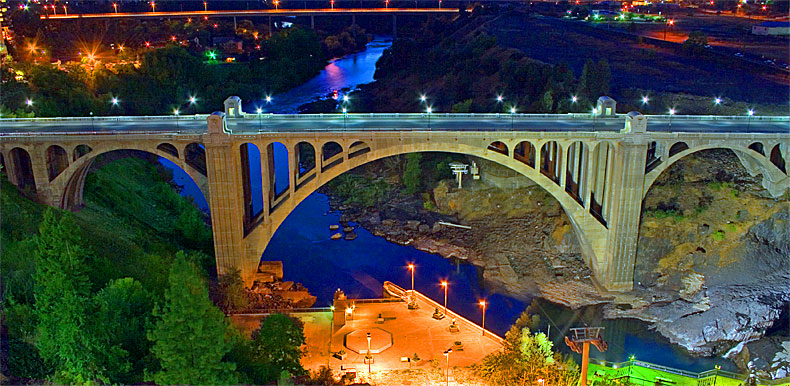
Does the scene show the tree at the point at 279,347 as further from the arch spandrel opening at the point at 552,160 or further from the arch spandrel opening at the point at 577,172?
the arch spandrel opening at the point at 577,172

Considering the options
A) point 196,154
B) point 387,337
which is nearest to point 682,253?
point 387,337

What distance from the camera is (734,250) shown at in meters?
38.2

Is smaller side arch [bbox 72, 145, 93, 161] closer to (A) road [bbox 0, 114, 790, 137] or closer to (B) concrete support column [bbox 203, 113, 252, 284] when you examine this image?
(A) road [bbox 0, 114, 790, 137]

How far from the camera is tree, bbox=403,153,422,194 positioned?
51188 mm

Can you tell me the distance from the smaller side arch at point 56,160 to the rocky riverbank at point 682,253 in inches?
706

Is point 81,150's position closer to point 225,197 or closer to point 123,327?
point 225,197

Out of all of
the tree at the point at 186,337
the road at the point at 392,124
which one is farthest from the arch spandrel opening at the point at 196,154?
the tree at the point at 186,337

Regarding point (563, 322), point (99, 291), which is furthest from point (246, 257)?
point (563, 322)

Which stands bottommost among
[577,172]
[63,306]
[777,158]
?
[63,306]

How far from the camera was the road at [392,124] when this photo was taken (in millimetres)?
36469

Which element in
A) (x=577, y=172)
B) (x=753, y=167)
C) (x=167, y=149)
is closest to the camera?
(x=577, y=172)

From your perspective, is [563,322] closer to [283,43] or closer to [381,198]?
[381,198]

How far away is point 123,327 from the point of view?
83.5 ft

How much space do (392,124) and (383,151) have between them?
2.58m
